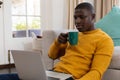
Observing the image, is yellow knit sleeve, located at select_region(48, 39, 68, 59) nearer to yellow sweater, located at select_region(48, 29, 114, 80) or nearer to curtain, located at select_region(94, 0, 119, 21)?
yellow sweater, located at select_region(48, 29, 114, 80)

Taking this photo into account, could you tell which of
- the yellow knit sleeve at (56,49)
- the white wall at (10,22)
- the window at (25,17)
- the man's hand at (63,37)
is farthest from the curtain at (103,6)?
the man's hand at (63,37)

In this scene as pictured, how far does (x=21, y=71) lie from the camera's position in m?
1.29

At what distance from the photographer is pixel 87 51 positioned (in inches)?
55.0

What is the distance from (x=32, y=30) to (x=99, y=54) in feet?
5.98

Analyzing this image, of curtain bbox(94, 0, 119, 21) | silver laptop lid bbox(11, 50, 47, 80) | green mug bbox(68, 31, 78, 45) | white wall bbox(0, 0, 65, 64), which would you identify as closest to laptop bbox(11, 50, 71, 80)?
silver laptop lid bbox(11, 50, 47, 80)

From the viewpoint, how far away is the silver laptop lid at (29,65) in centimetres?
116

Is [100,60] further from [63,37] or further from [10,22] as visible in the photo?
[10,22]

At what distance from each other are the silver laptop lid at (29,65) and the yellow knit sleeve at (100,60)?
250 millimetres

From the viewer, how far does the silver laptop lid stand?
1.16 meters

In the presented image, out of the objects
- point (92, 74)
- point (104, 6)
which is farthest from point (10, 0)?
point (92, 74)

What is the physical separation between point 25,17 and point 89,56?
1734 mm

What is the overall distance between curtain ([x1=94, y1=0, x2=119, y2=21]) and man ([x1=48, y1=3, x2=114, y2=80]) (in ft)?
5.27

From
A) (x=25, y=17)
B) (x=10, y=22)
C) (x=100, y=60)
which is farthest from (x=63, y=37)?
(x=25, y=17)

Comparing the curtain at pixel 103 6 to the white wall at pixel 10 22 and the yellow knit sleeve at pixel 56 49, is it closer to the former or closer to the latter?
the white wall at pixel 10 22
